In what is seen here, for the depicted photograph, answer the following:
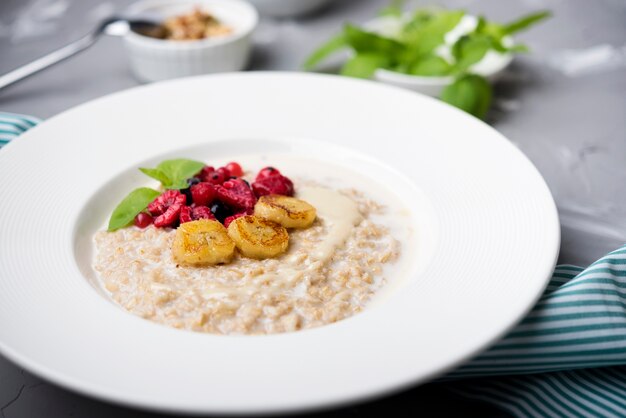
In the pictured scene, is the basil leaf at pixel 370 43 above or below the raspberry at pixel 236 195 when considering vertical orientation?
above

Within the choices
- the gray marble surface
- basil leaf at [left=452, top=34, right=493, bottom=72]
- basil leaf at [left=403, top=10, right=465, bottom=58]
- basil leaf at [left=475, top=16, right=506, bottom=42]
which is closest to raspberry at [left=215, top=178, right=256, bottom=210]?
the gray marble surface

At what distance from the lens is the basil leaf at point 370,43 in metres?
3.21

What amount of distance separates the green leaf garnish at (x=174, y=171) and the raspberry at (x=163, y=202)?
0.06 meters

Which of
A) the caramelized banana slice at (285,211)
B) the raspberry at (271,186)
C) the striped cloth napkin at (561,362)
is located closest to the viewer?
the striped cloth napkin at (561,362)

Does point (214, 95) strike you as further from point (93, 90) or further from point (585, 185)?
point (585, 185)

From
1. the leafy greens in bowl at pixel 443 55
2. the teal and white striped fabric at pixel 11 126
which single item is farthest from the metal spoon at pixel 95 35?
the leafy greens in bowl at pixel 443 55

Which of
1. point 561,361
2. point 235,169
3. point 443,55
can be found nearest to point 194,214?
point 235,169

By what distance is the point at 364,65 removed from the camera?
320 cm

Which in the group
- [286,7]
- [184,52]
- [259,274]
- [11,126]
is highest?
[286,7]

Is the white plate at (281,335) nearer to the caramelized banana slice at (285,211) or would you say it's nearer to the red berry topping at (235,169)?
the red berry topping at (235,169)

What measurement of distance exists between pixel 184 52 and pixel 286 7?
0.92 meters

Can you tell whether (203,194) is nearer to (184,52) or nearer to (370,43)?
(184,52)

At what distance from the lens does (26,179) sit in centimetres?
235

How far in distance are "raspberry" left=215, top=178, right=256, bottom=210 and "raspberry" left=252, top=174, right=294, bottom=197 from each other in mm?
50
